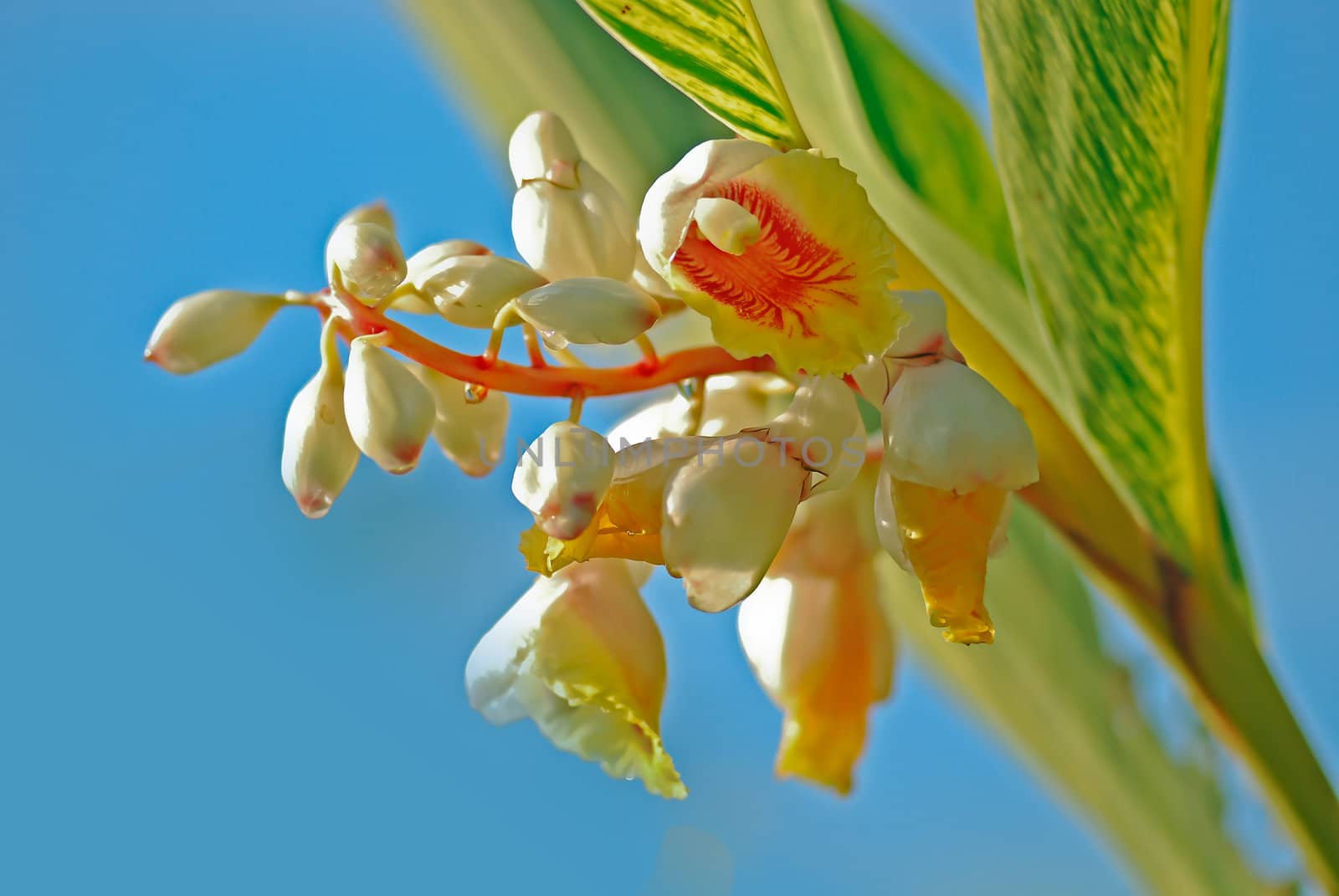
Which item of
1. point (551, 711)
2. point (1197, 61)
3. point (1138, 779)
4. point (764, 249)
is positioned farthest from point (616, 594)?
point (1138, 779)

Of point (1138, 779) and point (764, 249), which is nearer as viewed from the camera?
point (764, 249)

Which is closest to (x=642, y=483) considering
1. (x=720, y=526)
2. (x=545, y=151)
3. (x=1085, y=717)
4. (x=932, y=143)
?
(x=720, y=526)

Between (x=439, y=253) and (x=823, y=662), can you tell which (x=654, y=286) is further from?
(x=823, y=662)

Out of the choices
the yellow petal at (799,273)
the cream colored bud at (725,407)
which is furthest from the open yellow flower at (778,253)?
the cream colored bud at (725,407)

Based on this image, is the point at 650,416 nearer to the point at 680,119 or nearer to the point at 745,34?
the point at 745,34

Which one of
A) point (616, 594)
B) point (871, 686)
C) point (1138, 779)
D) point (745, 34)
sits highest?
point (745, 34)

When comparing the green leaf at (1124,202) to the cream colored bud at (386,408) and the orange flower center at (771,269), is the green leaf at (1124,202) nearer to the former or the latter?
the orange flower center at (771,269)
